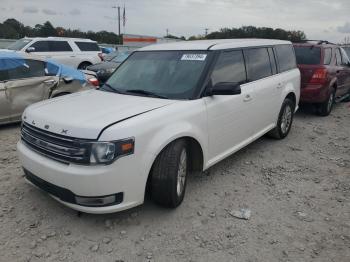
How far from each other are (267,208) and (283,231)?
1.53 feet

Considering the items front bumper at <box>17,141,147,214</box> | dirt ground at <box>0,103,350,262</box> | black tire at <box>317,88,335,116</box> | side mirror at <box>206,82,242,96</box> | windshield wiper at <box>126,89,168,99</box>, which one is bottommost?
dirt ground at <box>0,103,350,262</box>

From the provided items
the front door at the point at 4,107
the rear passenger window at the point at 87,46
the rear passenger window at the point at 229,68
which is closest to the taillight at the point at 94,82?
the front door at the point at 4,107

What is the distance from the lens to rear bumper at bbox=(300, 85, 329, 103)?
26.8 ft

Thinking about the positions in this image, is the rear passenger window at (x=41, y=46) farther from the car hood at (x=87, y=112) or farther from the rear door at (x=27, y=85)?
the car hood at (x=87, y=112)

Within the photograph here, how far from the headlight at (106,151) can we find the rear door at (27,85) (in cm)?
436

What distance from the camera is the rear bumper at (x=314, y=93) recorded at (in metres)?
8.18

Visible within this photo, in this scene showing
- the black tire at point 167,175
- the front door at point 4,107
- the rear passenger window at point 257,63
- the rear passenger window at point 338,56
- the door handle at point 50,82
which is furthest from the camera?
the rear passenger window at point 338,56

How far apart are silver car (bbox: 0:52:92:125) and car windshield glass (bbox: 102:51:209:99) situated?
289 centimetres

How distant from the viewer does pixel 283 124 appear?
21.2ft

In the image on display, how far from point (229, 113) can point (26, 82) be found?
4.43m

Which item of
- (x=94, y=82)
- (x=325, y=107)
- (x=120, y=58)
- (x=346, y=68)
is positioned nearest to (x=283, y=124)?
(x=325, y=107)

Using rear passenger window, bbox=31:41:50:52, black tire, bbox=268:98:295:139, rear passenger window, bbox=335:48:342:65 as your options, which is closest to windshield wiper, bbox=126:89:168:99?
black tire, bbox=268:98:295:139

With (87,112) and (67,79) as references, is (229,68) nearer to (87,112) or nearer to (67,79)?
(87,112)

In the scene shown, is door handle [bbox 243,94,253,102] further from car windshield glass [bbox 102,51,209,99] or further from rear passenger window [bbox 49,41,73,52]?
rear passenger window [bbox 49,41,73,52]
